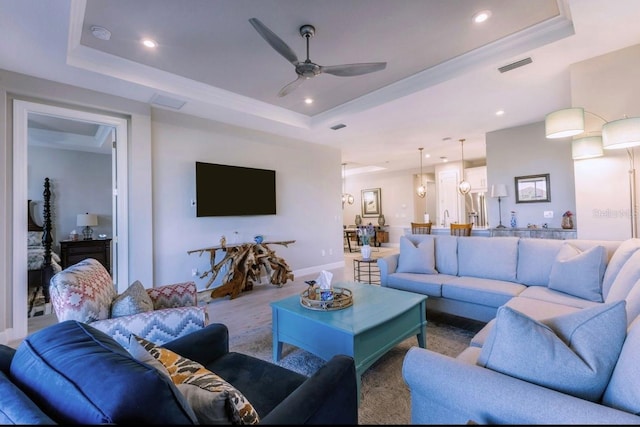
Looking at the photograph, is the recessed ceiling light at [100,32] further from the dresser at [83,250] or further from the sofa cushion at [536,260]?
the sofa cushion at [536,260]

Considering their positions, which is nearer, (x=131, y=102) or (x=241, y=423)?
(x=241, y=423)

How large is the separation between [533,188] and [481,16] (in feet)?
12.1

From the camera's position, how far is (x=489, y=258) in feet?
10.2

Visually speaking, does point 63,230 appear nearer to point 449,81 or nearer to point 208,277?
point 208,277

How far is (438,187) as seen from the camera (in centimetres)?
870

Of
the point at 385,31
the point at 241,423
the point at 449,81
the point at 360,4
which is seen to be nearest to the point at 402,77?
the point at 449,81

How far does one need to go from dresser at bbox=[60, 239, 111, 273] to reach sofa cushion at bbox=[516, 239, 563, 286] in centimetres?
627

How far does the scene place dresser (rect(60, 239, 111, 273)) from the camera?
4.81 metres

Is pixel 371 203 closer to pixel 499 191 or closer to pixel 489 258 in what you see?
pixel 499 191

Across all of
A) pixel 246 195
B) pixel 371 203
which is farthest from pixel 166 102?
pixel 371 203

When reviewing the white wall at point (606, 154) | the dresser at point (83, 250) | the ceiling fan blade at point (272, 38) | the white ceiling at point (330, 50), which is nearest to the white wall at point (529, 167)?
the white ceiling at point (330, 50)

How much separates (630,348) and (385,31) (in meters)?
2.85

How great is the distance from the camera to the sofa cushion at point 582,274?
2305 millimetres

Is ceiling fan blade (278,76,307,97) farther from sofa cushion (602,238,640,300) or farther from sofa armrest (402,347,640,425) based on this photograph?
sofa cushion (602,238,640,300)
